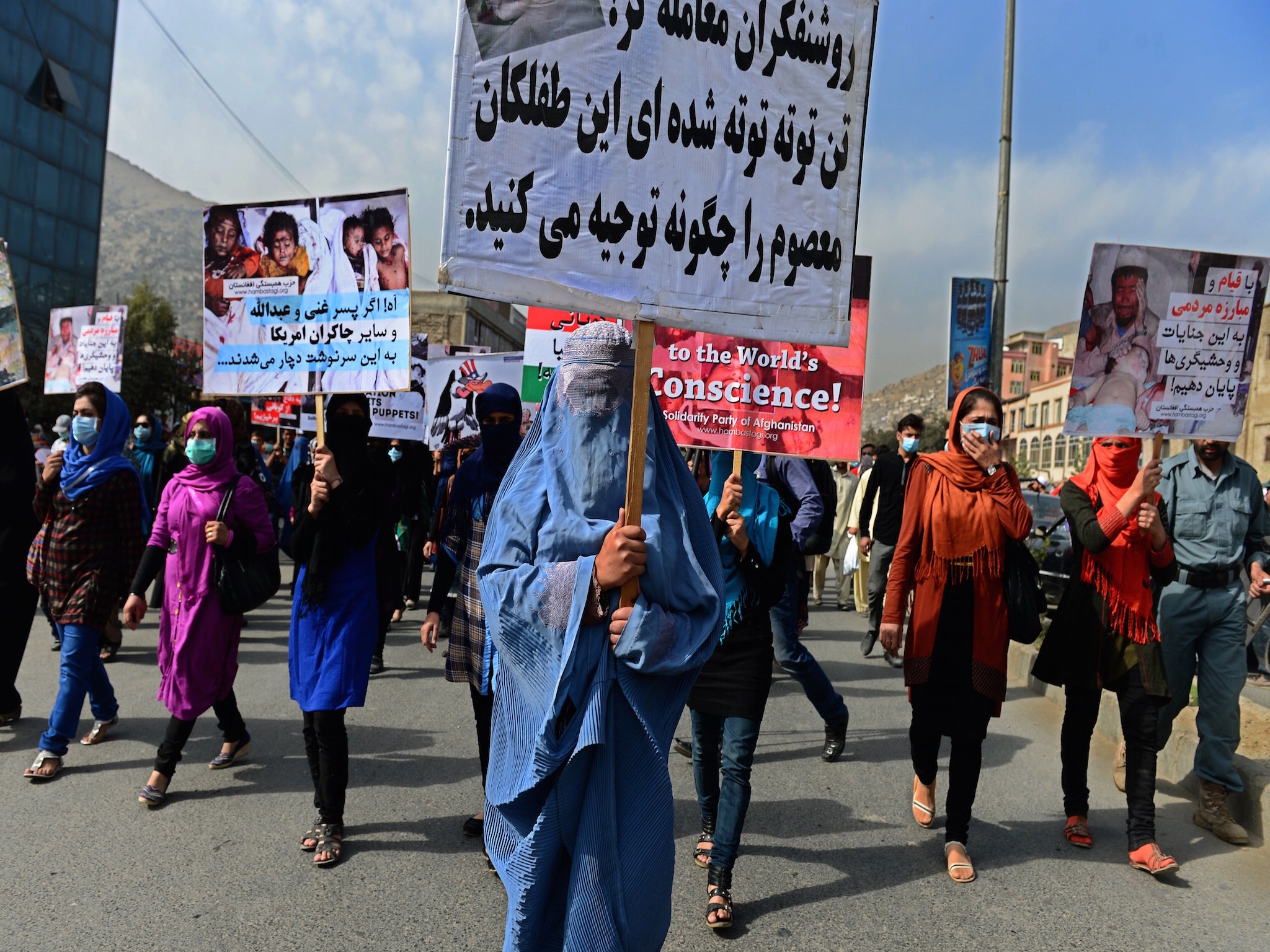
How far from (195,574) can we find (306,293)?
1.63 meters

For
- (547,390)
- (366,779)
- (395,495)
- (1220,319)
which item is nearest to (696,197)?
(547,390)

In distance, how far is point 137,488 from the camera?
570 centimetres

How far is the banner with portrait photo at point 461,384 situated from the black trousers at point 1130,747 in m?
6.94

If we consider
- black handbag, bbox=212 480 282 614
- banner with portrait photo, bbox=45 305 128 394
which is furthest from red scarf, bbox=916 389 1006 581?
banner with portrait photo, bbox=45 305 128 394

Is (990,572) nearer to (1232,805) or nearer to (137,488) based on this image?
(1232,805)

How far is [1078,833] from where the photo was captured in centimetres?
446

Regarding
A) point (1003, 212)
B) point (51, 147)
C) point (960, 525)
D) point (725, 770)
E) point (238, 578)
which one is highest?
point (51, 147)

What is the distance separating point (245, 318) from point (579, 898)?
407 cm

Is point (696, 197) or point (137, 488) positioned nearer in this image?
point (696, 197)

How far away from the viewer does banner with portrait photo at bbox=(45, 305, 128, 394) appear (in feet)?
36.7

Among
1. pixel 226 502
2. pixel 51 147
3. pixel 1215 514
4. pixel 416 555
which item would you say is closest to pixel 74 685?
pixel 226 502

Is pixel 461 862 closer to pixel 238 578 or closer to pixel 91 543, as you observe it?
pixel 238 578

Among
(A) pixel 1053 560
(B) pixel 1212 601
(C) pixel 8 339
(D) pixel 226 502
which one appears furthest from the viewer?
(A) pixel 1053 560

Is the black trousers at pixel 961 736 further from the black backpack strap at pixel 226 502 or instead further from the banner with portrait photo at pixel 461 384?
the banner with portrait photo at pixel 461 384
